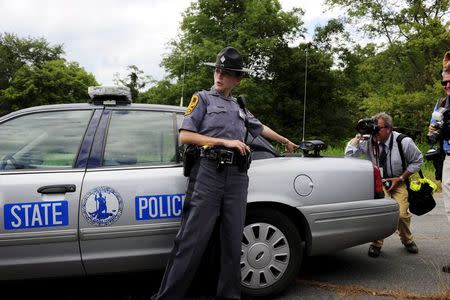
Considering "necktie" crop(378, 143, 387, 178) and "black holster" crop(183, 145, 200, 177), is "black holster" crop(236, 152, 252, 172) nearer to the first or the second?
"black holster" crop(183, 145, 200, 177)

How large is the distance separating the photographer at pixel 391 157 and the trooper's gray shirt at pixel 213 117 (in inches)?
80.5

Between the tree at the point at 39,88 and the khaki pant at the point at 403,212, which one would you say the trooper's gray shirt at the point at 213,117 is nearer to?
the khaki pant at the point at 403,212

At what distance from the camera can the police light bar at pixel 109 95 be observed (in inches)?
134

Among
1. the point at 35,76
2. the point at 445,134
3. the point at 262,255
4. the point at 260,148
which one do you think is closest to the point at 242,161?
the point at 260,148

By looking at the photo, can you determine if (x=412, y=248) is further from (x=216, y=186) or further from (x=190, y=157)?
(x=190, y=157)

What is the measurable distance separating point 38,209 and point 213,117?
1297 millimetres

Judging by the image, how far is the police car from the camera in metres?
2.98

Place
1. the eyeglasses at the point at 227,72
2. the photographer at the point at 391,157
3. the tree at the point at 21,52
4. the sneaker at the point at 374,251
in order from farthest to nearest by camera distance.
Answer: the tree at the point at 21,52 → the photographer at the point at 391,157 → the sneaker at the point at 374,251 → the eyeglasses at the point at 227,72

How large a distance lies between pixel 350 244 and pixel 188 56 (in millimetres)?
28831

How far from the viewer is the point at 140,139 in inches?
131

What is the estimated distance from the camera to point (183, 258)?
2863 millimetres

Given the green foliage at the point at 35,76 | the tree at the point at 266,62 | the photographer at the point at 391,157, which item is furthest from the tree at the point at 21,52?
the photographer at the point at 391,157

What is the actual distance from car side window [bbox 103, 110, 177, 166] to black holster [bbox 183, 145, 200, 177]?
367mm

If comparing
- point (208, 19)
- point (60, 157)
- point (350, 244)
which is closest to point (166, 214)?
point (60, 157)
